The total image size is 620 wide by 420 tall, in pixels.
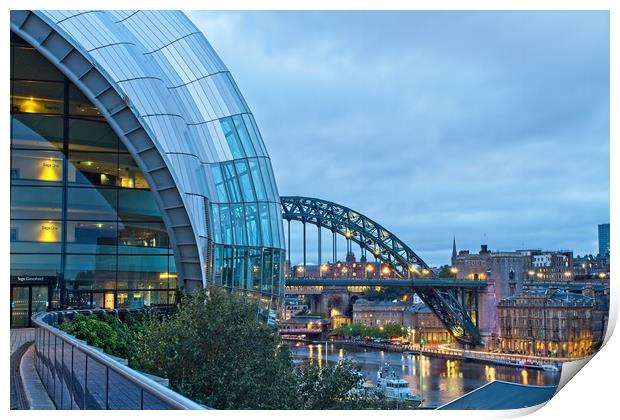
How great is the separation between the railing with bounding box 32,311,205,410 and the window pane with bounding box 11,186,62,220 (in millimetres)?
11012

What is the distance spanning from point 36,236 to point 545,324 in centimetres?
7862

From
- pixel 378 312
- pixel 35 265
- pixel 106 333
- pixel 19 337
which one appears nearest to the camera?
pixel 106 333

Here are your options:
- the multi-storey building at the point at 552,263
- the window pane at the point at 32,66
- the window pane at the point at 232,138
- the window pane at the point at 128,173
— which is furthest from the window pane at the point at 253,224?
the multi-storey building at the point at 552,263

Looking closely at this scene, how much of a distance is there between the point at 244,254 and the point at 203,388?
426 inches

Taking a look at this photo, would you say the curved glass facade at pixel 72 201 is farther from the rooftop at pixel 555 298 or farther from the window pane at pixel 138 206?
the rooftop at pixel 555 298

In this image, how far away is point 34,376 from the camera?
1174 centimetres

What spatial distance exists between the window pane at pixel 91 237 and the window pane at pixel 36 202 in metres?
0.63

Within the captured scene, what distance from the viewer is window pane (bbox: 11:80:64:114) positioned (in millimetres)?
22453

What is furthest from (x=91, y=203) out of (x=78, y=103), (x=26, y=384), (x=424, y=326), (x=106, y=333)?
(x=424, y=326)

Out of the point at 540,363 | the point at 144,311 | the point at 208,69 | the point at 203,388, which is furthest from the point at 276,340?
the point at 540,363

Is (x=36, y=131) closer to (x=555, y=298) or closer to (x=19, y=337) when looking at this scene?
(x=19, y=337)

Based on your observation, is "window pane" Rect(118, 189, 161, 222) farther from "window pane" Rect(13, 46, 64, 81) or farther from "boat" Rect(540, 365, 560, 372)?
"boat" Rect(540, 365, 560, 372)

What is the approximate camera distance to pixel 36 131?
73.9ft
